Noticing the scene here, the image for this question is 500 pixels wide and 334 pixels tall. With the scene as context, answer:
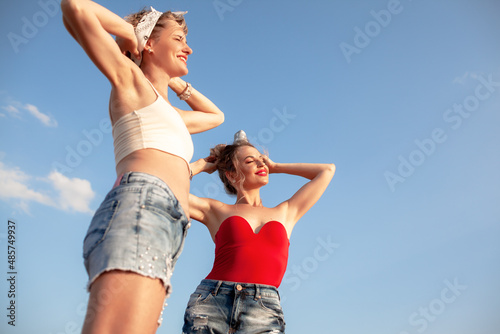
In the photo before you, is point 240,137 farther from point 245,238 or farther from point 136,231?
point 136,231

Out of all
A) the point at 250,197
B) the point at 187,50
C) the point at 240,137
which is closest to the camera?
the point at 187,50

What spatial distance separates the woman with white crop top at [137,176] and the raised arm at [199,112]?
0.63 m

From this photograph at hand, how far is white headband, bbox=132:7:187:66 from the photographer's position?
8.93ft

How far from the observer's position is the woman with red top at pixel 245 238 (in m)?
3.54

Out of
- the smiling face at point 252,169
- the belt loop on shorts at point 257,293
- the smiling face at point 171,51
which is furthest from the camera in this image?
the smiling face at point 252,169

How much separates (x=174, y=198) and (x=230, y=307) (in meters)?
1.90

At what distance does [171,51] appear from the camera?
2.85m

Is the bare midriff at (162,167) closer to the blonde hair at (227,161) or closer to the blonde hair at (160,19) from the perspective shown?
the blonde hair at (160,19)

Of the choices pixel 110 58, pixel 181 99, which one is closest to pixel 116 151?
pixel 110 58

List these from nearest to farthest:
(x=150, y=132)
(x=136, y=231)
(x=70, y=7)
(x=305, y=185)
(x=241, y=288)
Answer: (x=136, y=231) < (x=70, y=7) < (x=150, y=132) < (x=241, y=288) < (x=305, y=185)

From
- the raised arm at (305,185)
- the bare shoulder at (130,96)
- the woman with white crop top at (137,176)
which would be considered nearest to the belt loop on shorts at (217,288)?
the raised arm at (305,185)

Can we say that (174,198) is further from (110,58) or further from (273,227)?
(273,227)

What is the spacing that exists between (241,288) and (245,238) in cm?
53

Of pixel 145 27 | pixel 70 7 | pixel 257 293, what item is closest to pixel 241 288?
pixel 257 293
